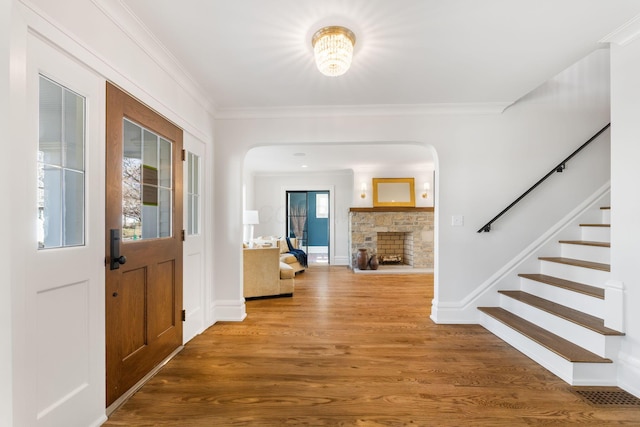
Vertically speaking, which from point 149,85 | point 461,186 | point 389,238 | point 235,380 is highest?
point 149,85

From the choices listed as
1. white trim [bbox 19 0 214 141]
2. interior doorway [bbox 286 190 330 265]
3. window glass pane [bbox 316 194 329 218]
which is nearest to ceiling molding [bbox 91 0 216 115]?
white trim [bbox 19 0 214 141]

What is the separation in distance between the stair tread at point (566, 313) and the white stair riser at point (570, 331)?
0.10 feet

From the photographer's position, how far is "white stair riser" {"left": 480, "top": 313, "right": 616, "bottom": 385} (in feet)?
6.15

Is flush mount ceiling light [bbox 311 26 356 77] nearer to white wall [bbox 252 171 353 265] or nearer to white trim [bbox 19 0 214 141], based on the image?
white trim [bbox 19 0 214 141]

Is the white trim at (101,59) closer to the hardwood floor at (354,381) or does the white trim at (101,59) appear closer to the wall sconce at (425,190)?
the hardwood floor at (354,381)

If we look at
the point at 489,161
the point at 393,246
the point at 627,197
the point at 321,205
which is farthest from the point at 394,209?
the point at 627,197

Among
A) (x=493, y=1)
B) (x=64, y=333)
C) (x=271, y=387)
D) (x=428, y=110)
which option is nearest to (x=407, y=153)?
(x=428, y=110)

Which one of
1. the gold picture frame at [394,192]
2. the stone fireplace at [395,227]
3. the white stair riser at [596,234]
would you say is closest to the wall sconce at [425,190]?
the gold picture frame at [394,192]

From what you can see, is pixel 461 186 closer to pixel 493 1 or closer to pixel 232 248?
pixel 493 1

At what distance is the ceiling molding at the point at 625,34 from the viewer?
5.77 feet

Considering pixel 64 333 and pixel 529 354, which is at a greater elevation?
pixel 64 333

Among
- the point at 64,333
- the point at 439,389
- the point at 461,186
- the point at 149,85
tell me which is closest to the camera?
the point at 64,333

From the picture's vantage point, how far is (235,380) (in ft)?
6.41

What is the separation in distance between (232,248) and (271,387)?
5.32 ft
